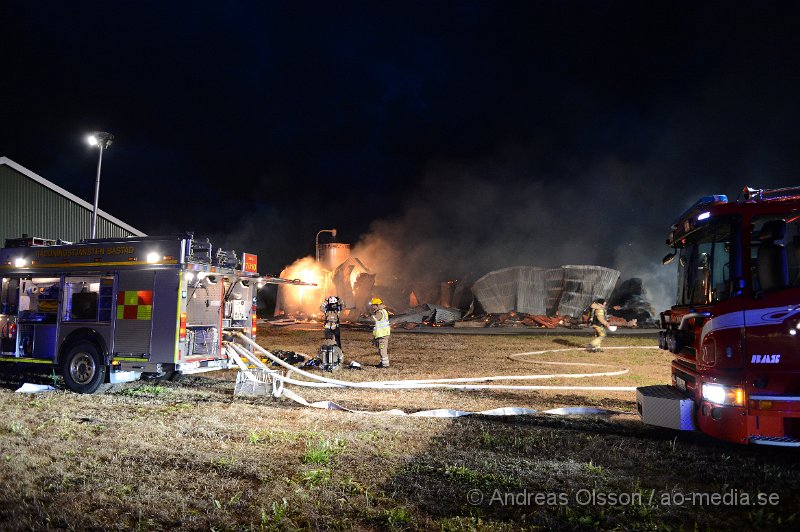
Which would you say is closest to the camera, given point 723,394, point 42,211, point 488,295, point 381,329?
point 723,394

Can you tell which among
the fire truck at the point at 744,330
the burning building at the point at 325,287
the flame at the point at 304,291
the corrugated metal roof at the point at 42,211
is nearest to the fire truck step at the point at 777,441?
the fire truck at the point at 744,330

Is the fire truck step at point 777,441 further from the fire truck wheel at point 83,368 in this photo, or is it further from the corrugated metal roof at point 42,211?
the corrugated metal roof at point 42,211

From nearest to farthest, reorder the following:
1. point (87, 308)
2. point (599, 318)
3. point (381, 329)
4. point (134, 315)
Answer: point (134, 315) < point (87, 308) < point (381, 329) < point (599, 318)

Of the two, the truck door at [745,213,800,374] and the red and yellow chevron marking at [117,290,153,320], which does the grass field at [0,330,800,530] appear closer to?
the truck door at [745,213,800,374]

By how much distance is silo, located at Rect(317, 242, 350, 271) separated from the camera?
127 ft

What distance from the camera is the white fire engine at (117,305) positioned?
7.75 meters

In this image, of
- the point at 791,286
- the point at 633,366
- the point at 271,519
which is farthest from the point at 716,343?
the point at 633,366

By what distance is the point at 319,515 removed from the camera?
3.48 meters

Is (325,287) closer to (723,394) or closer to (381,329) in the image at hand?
(381,329)

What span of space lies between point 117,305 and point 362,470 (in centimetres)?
553

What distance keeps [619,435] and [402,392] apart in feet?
11.5

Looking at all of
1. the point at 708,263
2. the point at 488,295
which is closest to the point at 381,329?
the point at 708,263

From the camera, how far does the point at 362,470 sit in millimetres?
4332

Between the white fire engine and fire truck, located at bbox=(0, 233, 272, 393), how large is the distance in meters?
0.02
